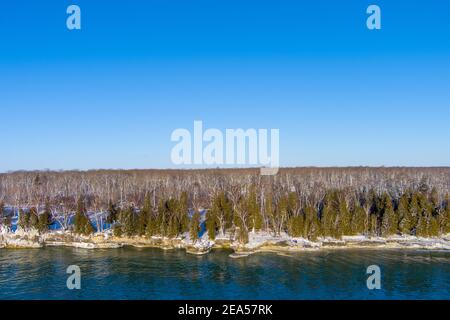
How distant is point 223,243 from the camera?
58.4 metres

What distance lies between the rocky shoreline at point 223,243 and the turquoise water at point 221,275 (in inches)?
92.4

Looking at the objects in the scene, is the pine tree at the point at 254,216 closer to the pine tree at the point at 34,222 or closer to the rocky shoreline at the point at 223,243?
the rocky shoreline at the point at 223,243

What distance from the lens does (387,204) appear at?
63.1 metres

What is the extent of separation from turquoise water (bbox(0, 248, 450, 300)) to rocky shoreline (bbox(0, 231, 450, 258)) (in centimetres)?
235

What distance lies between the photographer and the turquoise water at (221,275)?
37.0 m

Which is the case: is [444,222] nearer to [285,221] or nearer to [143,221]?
[285,221]

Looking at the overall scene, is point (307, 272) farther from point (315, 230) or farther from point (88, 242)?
point (88, 242)

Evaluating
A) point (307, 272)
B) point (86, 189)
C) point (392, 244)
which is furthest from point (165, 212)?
point (86, 189)

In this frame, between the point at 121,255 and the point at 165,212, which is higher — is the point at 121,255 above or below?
below

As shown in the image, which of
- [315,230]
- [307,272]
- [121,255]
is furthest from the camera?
[315,230]

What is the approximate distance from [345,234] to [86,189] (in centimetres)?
8416

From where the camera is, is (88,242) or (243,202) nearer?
(88,242)

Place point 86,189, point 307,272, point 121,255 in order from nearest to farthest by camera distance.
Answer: point 307,272, point 121,255, point 86,189

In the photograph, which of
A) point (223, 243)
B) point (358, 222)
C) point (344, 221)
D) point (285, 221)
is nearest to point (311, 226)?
point (344, 221)
